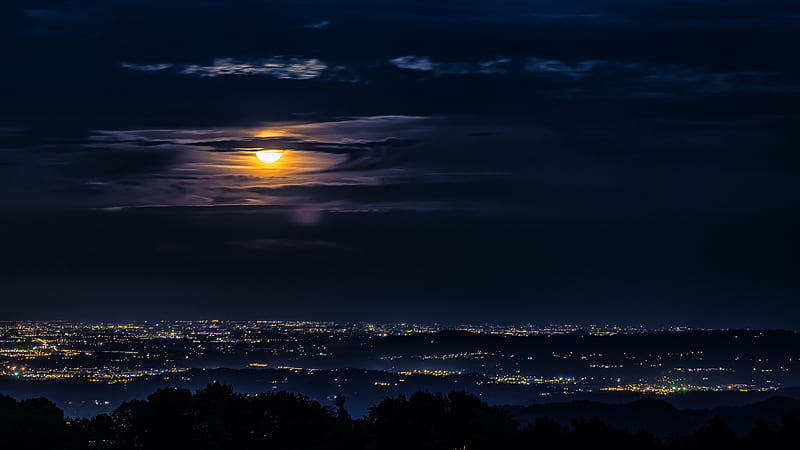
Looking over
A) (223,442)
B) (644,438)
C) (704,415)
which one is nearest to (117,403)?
(704,415)

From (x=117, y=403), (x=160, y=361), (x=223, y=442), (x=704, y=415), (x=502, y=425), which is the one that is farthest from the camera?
(x=160, y=361)

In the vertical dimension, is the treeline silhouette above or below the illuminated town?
above

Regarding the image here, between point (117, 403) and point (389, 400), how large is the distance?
301ft

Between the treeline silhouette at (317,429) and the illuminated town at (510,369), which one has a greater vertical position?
the treeline silhouette at (317,429)

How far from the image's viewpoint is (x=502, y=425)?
151 ft

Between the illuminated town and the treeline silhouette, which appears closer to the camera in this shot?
the treeline silhouette

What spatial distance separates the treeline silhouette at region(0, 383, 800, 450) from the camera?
43.0 m

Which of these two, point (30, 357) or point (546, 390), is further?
point (30, 357)

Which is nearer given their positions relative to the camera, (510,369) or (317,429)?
(317,429)

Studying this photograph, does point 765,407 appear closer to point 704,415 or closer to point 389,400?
point 704,415

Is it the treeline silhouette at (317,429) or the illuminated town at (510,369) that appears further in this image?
the illuminated town at (510,369)

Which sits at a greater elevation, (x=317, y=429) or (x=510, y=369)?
(x=317, y=429)

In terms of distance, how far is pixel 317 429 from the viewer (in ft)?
167

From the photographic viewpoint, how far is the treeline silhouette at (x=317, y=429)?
4300 cm
